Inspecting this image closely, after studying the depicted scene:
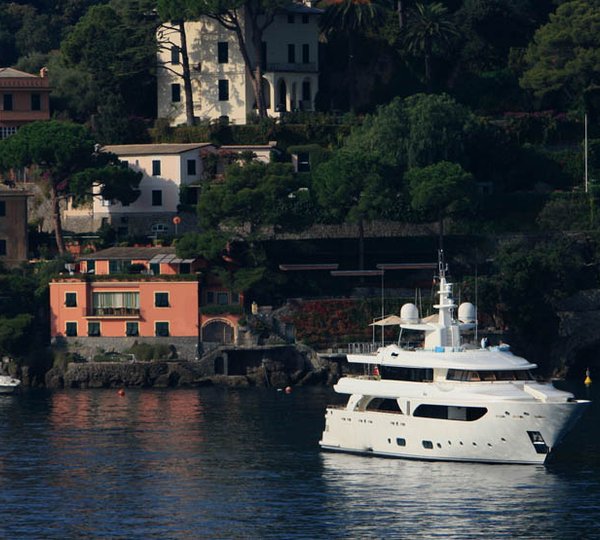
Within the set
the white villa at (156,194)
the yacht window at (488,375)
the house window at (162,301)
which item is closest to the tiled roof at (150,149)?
the white villa at (156,194)

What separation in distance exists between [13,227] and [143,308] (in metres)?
13.8

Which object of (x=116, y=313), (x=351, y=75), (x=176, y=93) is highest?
(x=351, y=75)

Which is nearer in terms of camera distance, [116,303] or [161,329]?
[161,329]

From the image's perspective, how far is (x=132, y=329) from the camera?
141625mm

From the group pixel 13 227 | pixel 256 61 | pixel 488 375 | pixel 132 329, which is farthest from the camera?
pixel 256 61

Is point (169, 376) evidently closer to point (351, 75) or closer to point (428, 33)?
point (351, 75)

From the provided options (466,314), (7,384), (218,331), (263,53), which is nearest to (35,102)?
(263,53)

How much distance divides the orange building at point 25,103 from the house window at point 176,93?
8.94 meters

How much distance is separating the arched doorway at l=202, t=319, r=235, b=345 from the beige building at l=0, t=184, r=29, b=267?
15.8 m

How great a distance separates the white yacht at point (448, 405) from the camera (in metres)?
98.4

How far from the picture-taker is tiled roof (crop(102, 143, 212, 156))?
15475 cm

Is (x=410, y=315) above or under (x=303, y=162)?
under

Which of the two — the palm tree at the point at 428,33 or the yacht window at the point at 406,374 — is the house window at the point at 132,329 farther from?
the yacht window at the point at 406,374

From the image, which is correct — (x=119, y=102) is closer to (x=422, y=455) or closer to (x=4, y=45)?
(x=4, y=45)
